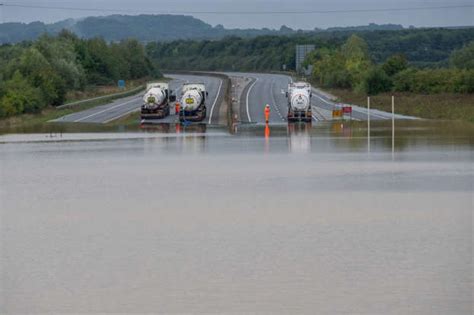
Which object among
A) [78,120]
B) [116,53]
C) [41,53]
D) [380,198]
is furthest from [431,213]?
[116,53]

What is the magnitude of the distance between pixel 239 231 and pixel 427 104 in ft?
211

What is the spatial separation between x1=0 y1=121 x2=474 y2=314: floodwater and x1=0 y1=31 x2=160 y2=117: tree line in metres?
34.9

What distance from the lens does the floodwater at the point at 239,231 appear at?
1772cm

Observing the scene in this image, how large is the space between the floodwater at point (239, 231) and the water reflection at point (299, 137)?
1196 millimetres

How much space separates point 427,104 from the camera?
87062mm

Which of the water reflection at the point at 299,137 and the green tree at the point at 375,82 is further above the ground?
the green tree at the point at 375,82

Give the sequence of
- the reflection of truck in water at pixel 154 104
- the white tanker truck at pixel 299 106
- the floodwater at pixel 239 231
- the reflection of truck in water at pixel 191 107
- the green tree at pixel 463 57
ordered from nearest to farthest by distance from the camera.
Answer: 1. the floodwater at pixel 239 231
2. the white tanker truck at pixel 299 106
3. the reflection of truck in water at pixel 191 107
4. the reflection of truck in water at pixel 154 104
5. the green tree at pixel 463 57

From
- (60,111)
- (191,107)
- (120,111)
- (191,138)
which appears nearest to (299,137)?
(191,138)

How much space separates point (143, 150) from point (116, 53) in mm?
97146

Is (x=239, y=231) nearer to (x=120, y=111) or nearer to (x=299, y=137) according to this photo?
(x=299, y=137)

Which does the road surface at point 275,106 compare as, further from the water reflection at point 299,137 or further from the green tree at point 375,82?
the water reflection at point 299,137

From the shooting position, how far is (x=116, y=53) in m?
145

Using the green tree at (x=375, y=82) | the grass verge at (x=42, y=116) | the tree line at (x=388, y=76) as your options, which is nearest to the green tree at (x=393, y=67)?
the tree line at (x=388, y=76)

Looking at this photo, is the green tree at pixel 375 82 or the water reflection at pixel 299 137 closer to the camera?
the water reflection at pixel 299 137
